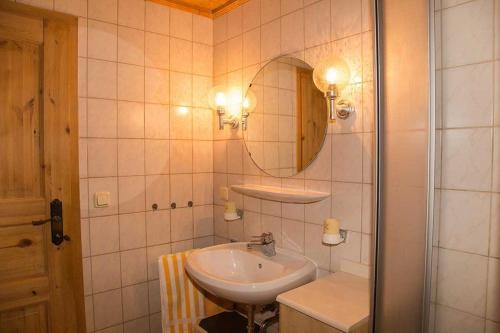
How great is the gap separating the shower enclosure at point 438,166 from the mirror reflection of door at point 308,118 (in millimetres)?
1008

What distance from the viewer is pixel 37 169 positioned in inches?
66.4

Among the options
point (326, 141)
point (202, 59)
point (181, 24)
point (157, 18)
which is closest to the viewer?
point (326, 141)

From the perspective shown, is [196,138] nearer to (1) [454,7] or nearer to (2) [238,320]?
(2) [238,320]

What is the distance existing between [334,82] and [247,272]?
1078 millimetres

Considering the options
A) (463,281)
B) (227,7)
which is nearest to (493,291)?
(463,281)

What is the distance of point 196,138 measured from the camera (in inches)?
88.0

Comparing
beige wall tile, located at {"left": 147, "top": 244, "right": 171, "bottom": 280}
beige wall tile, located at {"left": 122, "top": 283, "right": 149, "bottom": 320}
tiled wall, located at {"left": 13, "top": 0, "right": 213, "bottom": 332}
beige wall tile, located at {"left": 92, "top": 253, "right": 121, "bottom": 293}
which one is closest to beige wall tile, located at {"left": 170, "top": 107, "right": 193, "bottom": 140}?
tiled wall, located at {"left": 13, "top": 0, "right": 213, "bottom": 332}

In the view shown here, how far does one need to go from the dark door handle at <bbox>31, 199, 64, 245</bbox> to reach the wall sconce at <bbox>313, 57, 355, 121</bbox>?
1474 mm

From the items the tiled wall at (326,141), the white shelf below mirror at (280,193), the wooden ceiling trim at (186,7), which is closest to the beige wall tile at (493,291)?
the tiled wall at (326,141)

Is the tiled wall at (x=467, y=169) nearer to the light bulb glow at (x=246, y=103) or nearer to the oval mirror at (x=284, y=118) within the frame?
the oval mirror at (x=284, y=118)

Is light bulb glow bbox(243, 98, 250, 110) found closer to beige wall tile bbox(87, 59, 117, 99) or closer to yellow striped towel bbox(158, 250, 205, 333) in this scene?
beige wall tile bbox(87, 59, 117, 99)

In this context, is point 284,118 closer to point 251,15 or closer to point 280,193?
point 280,193

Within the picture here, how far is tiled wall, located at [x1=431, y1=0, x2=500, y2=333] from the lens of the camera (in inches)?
18.0

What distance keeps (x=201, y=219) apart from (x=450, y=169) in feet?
6.34
